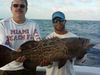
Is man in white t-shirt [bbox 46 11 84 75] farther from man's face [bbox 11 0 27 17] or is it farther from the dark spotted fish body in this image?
man's face [bbox 11 0 27 17]

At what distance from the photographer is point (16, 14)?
4996 mm

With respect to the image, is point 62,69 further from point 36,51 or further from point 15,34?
point 15,34

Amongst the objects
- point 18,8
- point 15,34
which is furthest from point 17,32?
point 18,8

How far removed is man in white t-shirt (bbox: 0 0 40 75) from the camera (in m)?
4.90

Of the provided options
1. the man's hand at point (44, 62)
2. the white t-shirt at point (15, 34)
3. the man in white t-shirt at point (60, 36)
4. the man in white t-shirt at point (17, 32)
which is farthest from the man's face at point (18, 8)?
the man's hand at point (44, 62)

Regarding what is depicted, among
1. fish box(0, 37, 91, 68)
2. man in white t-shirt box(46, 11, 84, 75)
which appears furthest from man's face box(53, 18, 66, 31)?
fish box(0, 37, 91, 68)

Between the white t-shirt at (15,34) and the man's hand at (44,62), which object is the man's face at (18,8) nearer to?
the white t-shirt at (15,34)

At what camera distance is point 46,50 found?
15.5ft

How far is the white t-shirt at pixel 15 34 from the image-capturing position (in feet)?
16.1

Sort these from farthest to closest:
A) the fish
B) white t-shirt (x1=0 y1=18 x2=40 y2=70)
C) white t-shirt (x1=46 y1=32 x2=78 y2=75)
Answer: white t-shirt (x1=0 y1=18 x2=40 y2=70), white t-shirt (x1=46 y1=32 x2=78 y2=75), the fish

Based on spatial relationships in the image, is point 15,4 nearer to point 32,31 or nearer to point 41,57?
point 32,31

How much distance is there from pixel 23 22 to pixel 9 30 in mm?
247

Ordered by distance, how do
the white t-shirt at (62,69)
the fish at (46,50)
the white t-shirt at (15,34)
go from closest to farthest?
the fish at (46,50), the white t-shirt at (62,69), the white t-shirt at (15,34)

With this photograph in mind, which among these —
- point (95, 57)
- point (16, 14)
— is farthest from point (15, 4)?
point (95, 57)
